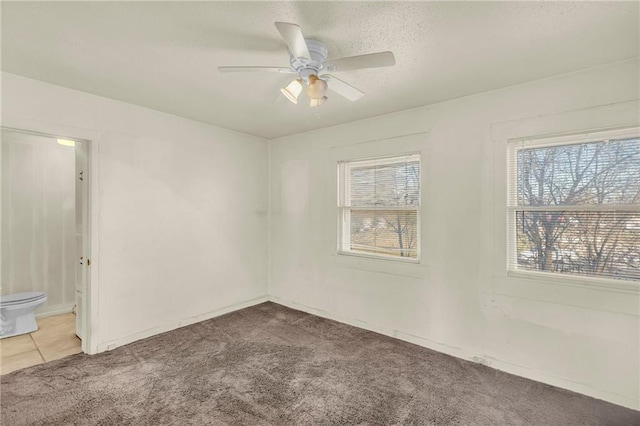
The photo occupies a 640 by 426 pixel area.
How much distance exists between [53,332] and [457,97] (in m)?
5.07

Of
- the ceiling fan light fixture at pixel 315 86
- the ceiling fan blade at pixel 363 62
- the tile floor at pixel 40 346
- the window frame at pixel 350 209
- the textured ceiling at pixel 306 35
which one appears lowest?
the tile floor at pixel 40 346

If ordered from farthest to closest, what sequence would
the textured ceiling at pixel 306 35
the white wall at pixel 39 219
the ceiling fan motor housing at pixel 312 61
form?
the white wall at pixel 39 219
the ceiling fan motor housing at pixel 312 61
the textured ceiling at pixel 306 35

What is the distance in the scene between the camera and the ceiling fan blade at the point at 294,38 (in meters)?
1.48

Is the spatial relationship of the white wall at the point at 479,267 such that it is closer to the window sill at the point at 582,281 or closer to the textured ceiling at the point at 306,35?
the window sill at the point at 582,281

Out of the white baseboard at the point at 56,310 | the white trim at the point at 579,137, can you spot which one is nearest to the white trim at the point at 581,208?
the white trim at the point at 579,137

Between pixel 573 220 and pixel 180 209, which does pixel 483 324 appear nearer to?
pixel 573 220

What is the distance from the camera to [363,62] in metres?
1.80

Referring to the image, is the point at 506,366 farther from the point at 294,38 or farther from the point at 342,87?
the point at 294,38

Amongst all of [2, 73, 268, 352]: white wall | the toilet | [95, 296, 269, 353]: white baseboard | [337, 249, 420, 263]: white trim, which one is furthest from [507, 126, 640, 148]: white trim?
the toilet

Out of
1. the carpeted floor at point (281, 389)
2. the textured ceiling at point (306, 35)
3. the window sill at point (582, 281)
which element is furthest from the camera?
the window sill at point (582, 281)

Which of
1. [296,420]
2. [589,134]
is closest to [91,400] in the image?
[296,420]

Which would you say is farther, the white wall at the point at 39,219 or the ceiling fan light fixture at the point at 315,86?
the white wall at the point at 39,219

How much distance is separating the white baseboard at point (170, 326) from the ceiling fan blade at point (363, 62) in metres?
3.25

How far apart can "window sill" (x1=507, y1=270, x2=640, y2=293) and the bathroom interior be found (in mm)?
4334
